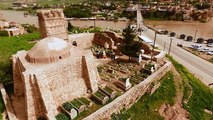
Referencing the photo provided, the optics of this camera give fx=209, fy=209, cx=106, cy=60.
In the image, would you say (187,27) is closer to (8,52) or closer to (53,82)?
(8,52)

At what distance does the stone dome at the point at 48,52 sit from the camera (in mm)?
14453

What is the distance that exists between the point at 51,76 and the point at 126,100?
5.70 m

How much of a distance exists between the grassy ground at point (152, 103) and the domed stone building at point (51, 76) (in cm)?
323

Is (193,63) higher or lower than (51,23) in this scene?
lower

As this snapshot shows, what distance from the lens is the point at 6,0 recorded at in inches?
6019

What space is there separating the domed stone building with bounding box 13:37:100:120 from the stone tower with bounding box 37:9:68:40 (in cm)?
787

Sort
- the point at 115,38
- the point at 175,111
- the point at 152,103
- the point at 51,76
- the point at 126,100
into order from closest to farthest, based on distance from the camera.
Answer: the point at 51,76, the point at 126,100, the point at 152,103, the point at 175,111, the point at 115,38

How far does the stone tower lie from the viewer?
2349 centimetres

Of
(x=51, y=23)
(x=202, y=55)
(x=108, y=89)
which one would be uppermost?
(x=51, y=23)

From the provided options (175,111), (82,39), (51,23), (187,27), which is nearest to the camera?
(175,111)

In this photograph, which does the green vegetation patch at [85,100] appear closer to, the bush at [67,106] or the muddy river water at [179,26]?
the bush at [67,106]

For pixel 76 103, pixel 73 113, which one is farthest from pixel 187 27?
pixel 73 113

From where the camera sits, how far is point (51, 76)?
44.6ft

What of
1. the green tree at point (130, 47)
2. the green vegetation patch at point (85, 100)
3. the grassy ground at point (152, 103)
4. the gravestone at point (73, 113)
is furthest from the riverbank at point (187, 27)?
the gravestone at point (73, 113)
